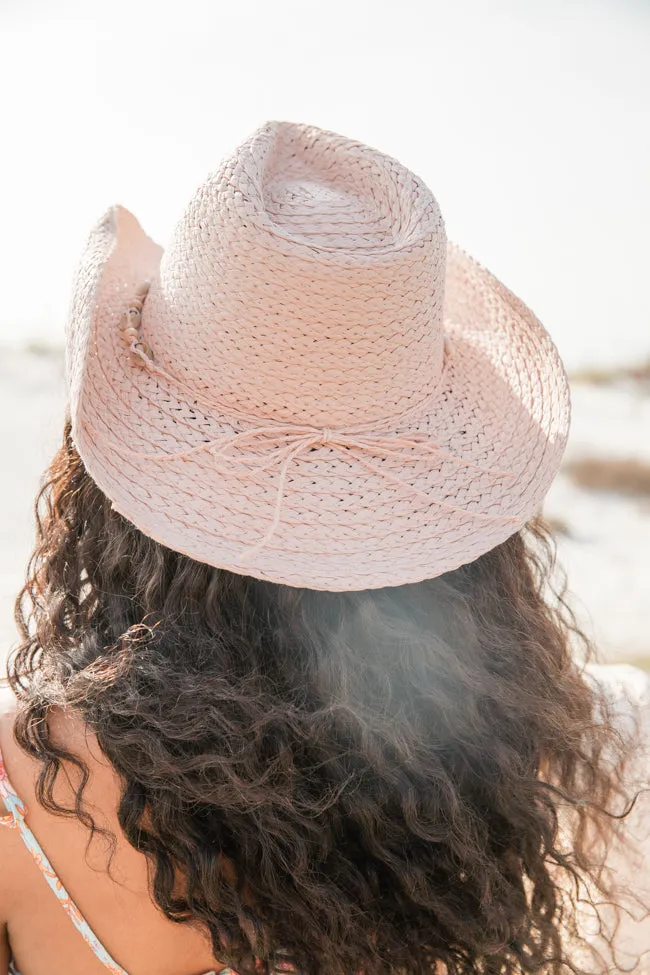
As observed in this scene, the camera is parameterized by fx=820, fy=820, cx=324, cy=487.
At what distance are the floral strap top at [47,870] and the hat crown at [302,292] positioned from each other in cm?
53

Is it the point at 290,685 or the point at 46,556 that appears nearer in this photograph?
the point at 290,685

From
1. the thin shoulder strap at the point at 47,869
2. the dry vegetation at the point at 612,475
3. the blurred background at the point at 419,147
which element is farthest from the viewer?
the dry vegetation at the point at 612,475

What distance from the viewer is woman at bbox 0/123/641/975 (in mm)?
992

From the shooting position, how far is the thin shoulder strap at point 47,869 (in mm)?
969

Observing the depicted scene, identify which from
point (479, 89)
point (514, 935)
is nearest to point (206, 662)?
point (514, 935)

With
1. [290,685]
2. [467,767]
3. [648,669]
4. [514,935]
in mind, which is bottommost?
[648,669]

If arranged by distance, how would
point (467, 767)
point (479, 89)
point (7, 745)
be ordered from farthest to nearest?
1. point (479, 89)
2. point (467, 767)
3. point (7, 745)

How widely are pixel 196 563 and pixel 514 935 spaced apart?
734mm

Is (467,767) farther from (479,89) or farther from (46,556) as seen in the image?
(479,89)

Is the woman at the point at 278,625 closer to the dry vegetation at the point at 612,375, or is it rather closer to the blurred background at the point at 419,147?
the blurred background at the point at 419,147

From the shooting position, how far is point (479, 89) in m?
3.91

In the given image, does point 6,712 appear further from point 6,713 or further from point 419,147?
point 419,147

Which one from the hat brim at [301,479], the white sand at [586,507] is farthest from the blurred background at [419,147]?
the hat brim at [301,479]

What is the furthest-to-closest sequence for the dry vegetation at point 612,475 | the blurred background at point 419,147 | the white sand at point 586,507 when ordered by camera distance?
the dry vegetation at point 612,475, the blurred background at point 419,147, the white sand at point 586,507
